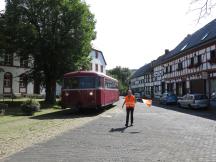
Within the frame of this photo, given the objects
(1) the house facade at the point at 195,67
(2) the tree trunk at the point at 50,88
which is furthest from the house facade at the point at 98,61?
(2) the tree trunk at the point at 50,88

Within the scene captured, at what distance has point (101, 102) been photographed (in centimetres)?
2344

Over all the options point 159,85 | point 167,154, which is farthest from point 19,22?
point 159,85

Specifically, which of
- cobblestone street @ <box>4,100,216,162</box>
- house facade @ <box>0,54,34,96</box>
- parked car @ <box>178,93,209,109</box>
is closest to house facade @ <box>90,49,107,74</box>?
house facade @ <box>0,54,34,96</box>

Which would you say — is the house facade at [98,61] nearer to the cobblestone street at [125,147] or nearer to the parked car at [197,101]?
the parked car at [197,101]

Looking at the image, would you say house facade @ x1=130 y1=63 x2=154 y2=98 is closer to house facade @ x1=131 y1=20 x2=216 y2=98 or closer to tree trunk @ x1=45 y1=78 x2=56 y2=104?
house facade @ x1=131 y1=20 x2=216 y2=98

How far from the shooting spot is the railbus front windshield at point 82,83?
917 inches

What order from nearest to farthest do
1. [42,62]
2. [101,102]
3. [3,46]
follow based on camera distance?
1. [101,102]
2. [3,46]
3. [42,62]

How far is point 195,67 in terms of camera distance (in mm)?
39875

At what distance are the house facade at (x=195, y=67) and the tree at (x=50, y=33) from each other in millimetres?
13076

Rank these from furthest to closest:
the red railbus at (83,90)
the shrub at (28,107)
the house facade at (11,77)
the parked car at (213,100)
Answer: the house facade at (11,77), the parked car at (213,100), the red railbus at (83,90), the shrub at (28,107)

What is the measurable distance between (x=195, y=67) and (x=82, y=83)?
20534 millimetres

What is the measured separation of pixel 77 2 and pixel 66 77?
1307cm

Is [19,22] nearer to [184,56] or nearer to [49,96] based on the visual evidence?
[49,96]

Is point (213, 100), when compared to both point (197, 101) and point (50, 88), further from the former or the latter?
point (50, 88)
